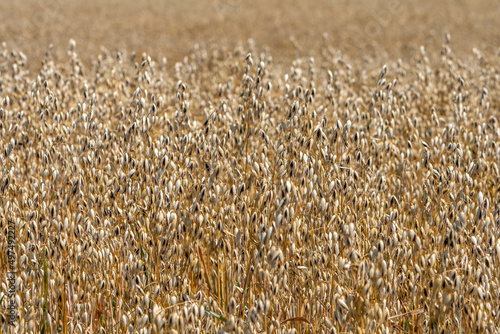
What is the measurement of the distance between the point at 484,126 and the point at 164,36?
1748cm

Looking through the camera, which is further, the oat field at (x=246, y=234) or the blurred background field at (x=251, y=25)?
the blurred background field at (x=251, y=25)

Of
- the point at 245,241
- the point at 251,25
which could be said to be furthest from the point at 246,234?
the point at 251,25

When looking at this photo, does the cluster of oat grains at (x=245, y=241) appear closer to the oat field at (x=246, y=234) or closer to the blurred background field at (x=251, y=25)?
the oat field at (x=246, y=234)

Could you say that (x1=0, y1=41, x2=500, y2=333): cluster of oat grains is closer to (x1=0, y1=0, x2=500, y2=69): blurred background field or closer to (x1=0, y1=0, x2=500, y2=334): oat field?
(x1=0, y1=0, x2=500, y2=334): oat field

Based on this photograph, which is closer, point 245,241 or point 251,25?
point 245,241

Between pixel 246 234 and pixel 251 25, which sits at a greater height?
pixel 251 25

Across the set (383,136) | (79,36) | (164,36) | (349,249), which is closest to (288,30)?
(164,36)

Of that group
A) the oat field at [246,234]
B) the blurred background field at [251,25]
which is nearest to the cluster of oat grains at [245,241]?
the oat field at [246,234]

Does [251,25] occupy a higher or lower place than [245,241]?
higher

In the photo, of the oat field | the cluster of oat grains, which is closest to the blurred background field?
the oat field

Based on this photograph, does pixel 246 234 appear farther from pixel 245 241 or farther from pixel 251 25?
pixel 251 25

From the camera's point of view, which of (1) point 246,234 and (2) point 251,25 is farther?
(2) point 251,25

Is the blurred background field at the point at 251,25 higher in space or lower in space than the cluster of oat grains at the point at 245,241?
higher

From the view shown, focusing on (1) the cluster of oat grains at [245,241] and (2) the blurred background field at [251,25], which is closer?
(1) the cluster of oat grains at [245,241]
